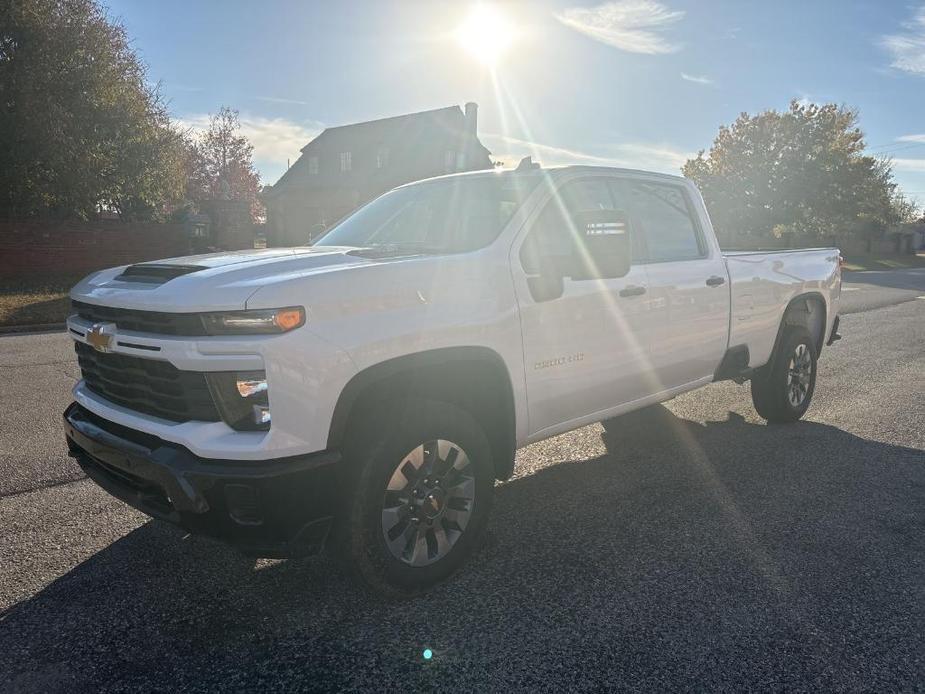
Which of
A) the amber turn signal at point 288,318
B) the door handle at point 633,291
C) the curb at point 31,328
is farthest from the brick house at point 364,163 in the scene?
the amber turn signal at point 288,318

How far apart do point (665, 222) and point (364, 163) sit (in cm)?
4060

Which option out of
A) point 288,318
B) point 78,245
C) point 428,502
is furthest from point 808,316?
point 78,245

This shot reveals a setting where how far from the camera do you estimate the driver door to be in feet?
11.3

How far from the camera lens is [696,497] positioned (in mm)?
4297

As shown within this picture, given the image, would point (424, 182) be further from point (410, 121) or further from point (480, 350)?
point (410, 121)

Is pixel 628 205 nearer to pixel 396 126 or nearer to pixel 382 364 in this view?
pixel 382 364

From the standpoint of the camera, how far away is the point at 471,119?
1612 inches

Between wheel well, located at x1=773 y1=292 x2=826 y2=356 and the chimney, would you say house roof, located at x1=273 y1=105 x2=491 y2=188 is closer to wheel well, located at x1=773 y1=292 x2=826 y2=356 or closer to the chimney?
the chimney

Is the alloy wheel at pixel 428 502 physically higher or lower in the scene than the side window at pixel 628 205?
lower

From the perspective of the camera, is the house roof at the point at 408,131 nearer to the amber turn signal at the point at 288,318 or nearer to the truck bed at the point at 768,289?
the truck bed at the point at 768,289

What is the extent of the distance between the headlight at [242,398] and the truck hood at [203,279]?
266mm

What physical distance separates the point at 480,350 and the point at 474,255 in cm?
47

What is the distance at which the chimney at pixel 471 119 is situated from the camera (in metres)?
40.1

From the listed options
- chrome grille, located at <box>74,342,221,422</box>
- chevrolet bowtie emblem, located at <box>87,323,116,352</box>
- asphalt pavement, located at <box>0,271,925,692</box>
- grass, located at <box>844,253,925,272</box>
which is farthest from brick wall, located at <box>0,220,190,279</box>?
grass, located at <box>844,253,925,272</box>
